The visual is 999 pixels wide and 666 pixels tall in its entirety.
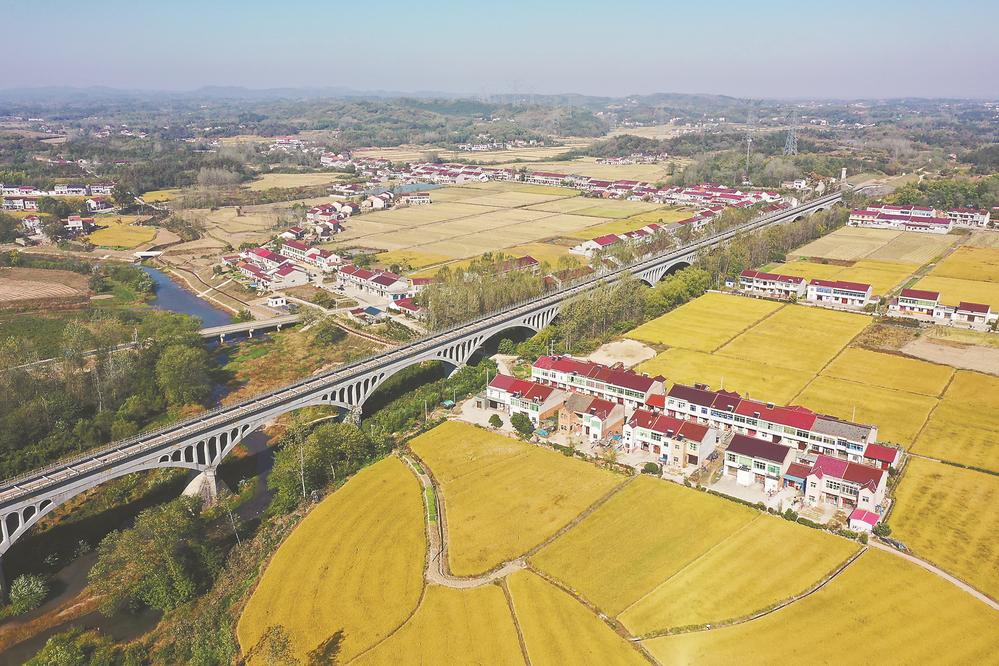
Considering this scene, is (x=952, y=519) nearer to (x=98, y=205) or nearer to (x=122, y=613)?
(x=122, y=613)

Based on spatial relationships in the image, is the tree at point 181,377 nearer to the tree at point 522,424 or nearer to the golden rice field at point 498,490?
the golden rice field at point 498,490

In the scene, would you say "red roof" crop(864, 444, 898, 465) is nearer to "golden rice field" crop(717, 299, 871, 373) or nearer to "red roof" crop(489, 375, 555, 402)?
"golden rice field" crop(717, 299, 871, 373)

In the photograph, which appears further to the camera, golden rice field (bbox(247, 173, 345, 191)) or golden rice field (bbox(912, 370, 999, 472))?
golden rice field (bbox(247, 173, 345, 191))

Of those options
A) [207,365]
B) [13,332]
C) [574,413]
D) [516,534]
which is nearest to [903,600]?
[516,534]

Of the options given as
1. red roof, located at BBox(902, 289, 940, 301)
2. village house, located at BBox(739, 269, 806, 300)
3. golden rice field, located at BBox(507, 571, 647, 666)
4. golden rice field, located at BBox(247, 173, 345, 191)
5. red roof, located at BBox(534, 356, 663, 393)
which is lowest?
golden rice field, located at BBox(507, 571, 647, 666)

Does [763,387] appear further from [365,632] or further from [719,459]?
[365,632]

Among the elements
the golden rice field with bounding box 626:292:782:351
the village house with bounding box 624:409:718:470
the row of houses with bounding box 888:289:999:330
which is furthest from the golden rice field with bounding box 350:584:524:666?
the row of houses with bounding box 888:289:999:330
